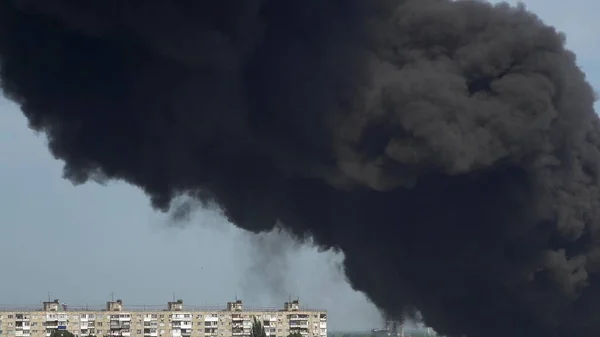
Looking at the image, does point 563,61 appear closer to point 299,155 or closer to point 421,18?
point 421,18

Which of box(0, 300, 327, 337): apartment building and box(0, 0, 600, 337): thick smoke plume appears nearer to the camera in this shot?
box(0, 0, 600, 337): thick smoke plume

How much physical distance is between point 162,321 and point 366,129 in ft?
227

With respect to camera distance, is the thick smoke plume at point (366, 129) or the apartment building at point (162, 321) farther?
the apartment building at point (162, 321)

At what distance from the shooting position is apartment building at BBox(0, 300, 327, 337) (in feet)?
328

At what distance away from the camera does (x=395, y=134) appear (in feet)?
125

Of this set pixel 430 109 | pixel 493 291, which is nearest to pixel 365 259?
pixel 493 291

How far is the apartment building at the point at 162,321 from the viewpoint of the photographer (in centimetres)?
10012

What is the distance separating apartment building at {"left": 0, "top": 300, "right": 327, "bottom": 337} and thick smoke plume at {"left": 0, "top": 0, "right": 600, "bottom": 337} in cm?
5936

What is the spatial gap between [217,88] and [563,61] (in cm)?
1528

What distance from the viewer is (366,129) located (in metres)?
38.0

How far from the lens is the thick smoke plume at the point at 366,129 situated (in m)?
33.1

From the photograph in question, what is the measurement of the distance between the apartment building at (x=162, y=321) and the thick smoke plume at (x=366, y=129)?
195 ft

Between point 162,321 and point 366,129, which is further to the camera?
point 162,321

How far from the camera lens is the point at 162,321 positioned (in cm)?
10375
